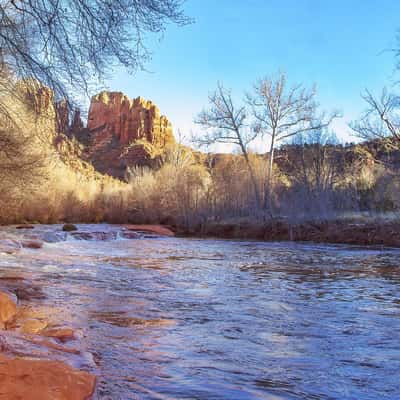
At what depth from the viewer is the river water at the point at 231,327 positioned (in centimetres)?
315

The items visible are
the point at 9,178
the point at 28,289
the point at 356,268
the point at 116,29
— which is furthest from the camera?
the point at 9,178

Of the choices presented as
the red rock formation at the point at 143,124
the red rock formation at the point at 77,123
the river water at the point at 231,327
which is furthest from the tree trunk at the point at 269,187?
the red rock formation at the point at 143,124

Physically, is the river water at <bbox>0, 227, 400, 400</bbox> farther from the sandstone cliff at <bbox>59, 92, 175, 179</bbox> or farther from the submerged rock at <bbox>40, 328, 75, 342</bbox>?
the sandstone cliff at <bbox>59, 92, 175, 179</bbox>

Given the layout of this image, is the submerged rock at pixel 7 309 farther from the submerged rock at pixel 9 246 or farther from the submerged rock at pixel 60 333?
the submerged rock at pixel 9 246

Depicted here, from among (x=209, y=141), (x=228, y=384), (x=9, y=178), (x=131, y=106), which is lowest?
(x=228, y=384)

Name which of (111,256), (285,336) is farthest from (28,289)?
(111,256)

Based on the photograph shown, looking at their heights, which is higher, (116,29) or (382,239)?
(116,29)

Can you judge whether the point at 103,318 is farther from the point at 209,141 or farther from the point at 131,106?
the point at 131,106

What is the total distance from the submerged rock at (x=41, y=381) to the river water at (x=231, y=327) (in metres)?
0.27

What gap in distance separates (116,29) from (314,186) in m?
19.6

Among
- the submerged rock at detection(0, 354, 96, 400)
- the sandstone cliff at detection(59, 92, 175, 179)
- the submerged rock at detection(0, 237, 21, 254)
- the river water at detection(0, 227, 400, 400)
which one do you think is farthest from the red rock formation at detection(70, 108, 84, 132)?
the submerged rock at detection(0, 237, 21, 254)

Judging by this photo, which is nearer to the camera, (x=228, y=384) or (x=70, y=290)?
(x=228, y=384)

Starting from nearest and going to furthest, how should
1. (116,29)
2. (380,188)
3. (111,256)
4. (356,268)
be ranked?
(116,29)
(356,268)
(111,256)
(380,188)

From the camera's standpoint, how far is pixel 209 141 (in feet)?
78.1
